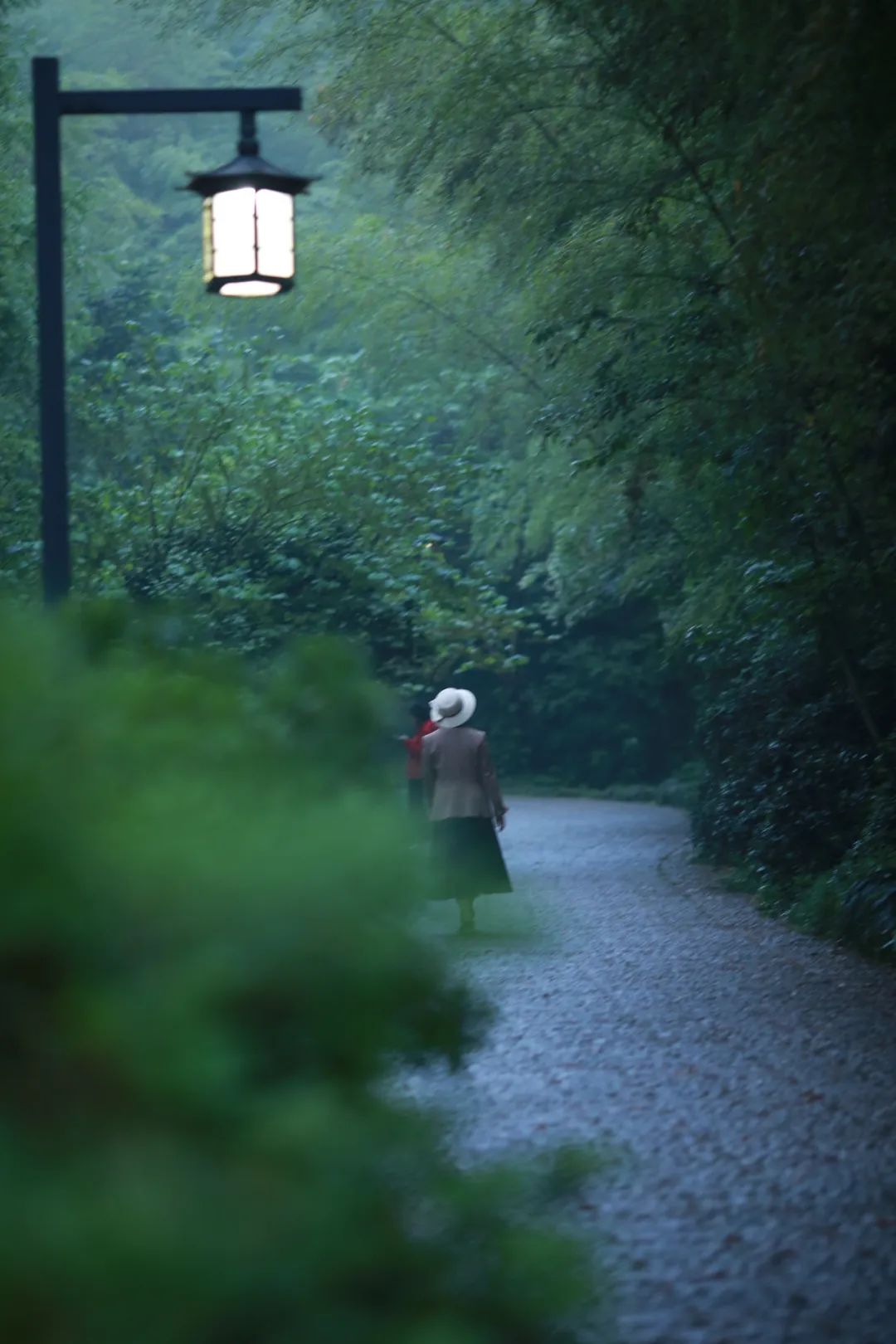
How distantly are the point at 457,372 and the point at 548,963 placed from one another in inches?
699

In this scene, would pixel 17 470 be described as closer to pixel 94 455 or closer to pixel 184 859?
pixel 94 455

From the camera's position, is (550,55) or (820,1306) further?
(550,55)

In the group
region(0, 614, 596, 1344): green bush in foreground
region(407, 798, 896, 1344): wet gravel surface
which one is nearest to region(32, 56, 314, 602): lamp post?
region(407, 798, 896, 1344): wet gravel surface

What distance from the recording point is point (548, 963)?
10.7 m

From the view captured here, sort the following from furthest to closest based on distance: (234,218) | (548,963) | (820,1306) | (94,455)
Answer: (94,455)
(548,963)
(234,218)
(820,1306)

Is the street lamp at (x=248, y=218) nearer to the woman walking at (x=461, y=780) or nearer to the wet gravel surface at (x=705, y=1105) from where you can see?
the wet gravel surface at (x=705, y=1105)

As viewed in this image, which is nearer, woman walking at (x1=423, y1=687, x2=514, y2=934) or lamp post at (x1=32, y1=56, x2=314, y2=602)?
lamp post at (x1=32, y1=56, x2=314, y2=602)

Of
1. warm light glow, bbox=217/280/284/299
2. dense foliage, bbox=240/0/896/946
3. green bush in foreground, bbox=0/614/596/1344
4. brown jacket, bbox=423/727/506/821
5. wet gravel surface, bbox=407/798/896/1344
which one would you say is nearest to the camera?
green bush in foreground, bbox=0/614/596/1344

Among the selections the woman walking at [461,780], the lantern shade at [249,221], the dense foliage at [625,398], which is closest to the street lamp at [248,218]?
the lantern shade at [249,221]

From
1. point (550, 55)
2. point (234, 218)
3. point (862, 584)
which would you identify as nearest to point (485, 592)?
point (550, 55)

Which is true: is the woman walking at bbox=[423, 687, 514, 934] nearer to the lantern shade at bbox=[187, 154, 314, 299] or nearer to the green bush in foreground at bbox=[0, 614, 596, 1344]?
the lantern shade at bbox=[187, 154, 314, 299]

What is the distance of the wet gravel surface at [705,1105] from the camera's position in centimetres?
427

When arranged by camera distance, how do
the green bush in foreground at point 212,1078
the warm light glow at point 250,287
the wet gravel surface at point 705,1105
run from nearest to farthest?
the green bush in foreground at point 212,1078 < the wet gravel surface at point 705,1105 < the warm light glow at point 250,287

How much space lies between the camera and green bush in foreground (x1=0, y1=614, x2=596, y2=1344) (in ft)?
5.28
